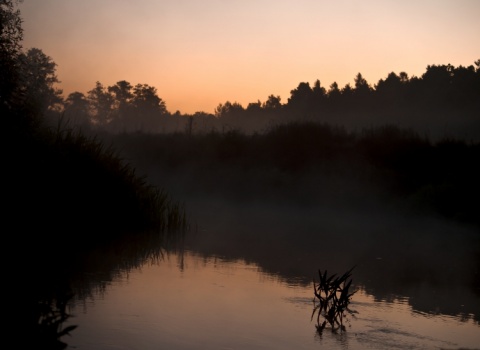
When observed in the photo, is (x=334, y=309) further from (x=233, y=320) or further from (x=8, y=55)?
(x=8, y=55)

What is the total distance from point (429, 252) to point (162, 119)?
124199 millimetres

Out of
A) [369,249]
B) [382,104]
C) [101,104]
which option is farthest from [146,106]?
[369,249]

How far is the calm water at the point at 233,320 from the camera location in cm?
900

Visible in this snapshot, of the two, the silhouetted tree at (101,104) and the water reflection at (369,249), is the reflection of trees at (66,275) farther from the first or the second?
the silhouetted tree at (101,104)

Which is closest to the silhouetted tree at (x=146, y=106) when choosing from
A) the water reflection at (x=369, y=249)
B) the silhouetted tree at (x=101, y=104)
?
the silhouetted tree at (x=101, y=104)

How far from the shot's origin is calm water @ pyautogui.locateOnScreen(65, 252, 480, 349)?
900 cm

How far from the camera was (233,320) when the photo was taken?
33.9 ft

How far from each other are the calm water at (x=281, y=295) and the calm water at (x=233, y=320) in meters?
0.02

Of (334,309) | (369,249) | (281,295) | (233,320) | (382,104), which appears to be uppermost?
(382,104)

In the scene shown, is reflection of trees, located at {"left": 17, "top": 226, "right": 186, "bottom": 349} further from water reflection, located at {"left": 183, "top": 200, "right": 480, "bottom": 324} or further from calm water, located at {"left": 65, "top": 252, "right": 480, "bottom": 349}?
water reflection, located at {"left": 183, "top": 200, "right": 480, "bottom": 324}

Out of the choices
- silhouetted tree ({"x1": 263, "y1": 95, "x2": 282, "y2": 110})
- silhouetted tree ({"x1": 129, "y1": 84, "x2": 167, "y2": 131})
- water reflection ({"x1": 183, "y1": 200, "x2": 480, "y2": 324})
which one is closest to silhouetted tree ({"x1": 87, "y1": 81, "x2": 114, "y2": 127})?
silhouetted tree ({"x1": 129, "y1": 84, "x2": 167, "y2": 131})

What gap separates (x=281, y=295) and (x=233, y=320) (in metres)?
2.57

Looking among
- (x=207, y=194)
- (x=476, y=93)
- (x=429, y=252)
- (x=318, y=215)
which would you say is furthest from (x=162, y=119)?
(x=429, y=252)

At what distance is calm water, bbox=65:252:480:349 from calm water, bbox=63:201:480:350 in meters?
0.02
